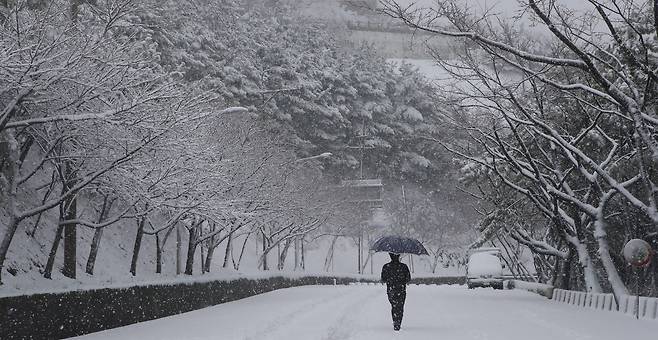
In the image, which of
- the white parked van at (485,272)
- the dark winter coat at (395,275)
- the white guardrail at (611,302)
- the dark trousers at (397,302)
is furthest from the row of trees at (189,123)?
the white parked van at (485,272)

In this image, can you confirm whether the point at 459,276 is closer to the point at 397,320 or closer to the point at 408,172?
the point at 408,172

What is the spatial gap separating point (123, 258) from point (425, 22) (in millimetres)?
25663

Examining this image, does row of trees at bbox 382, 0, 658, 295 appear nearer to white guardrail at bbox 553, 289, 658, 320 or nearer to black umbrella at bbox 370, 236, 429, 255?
white guardrail at bbox 553, 289, 658, 320

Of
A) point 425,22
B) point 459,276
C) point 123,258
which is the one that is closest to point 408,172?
point 459,276

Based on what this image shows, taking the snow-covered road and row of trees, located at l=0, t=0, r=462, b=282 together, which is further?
row of trees, located at l=0, t=0, r=462, b=282

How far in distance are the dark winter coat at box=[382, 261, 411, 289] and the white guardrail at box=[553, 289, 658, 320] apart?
20.4 ft

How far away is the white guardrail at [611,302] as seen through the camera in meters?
18.6

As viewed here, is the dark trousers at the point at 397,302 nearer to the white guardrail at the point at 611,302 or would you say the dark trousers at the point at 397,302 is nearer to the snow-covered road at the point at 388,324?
the snow-covered road at the point at 388,324

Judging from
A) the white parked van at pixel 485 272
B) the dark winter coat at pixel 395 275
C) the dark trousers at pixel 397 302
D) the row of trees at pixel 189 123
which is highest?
the row of trees at pixel 189 123

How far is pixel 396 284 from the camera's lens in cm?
1661

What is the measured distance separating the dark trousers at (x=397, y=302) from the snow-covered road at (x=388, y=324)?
319 mm

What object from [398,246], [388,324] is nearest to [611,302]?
Result: [388,324]

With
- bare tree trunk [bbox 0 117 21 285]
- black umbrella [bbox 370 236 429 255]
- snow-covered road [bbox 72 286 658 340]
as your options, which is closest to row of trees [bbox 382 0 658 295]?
snow-covered road [bbox 72 286 658 340]

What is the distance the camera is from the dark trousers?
15828 mm
